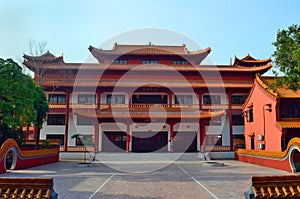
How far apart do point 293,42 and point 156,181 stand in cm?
868

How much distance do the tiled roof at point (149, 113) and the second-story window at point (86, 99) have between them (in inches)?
156

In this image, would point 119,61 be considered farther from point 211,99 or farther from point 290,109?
point 290,109

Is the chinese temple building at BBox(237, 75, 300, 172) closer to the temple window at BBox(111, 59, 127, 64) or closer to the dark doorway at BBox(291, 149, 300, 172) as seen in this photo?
the dark doorway at BBox(291, 149, 300, 172)

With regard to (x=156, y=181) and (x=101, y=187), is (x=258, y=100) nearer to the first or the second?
(x=156, y=181)

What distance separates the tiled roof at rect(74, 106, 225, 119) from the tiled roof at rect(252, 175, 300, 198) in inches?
696

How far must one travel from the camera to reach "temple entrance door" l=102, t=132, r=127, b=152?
2566 cm

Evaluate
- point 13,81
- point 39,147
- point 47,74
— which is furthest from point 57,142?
point 47,74

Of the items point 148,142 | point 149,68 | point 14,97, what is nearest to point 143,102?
point 149,68

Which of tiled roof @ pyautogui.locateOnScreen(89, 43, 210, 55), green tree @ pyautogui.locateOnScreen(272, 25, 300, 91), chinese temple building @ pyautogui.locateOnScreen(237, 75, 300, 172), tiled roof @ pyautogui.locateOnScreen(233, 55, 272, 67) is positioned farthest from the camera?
tiled roof @ pyautogui.locateOnScreen(233, 55, 272, 67)

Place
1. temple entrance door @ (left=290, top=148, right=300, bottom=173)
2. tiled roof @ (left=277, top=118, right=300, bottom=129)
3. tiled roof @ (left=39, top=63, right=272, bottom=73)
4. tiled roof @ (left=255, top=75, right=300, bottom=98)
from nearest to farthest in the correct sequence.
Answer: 1. temple entrance door @ (left=290, top=148, right=300, bottom=173)
2. tiled roof @ (left=277, top=118, right=300, bottom=129)
3. tiled roof @ (left=255, top=75, right=300, bottom=98)
4. tiled roof @ (left=39, top=63, right=272, bottom=73)

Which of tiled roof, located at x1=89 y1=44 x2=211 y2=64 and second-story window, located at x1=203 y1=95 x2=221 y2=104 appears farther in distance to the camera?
tiled roof, located at x1=89 y1=44 x2=211 y2=64

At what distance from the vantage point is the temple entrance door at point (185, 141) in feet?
85.4

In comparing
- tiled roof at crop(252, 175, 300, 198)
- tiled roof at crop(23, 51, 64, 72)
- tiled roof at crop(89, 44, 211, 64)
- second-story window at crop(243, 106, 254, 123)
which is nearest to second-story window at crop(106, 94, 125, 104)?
tiled roof at crop(89, 44, 211, 64)

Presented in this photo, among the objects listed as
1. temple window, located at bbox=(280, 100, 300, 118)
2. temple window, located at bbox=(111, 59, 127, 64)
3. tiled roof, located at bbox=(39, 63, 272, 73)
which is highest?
temple window, located at bbox=(111, 59, 127, 64)
